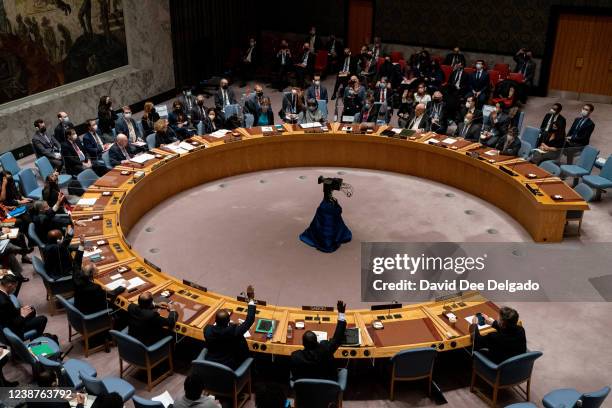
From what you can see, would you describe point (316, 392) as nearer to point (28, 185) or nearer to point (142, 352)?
point (142, 352)

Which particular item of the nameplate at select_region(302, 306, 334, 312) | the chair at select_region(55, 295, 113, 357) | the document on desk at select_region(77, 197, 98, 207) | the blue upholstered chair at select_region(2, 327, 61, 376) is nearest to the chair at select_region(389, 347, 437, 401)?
the nameplate at select_region(302, 306, 334, 312)

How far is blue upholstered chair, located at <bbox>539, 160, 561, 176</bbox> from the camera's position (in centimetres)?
1148

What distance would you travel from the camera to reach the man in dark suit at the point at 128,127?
41.5 feet

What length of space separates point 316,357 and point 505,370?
2.04 metres

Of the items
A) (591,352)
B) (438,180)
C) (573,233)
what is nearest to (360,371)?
(591,352)

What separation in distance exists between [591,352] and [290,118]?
8079 millimetres

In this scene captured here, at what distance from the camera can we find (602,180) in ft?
36.9

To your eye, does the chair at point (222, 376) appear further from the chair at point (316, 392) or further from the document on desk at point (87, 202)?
→ the document on desk at point (87, 202)

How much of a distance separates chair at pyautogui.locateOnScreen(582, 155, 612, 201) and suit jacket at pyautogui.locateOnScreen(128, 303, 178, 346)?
8.02 m

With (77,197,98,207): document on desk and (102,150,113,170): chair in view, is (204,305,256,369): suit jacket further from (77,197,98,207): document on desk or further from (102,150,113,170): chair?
(102,150,113,170): chair

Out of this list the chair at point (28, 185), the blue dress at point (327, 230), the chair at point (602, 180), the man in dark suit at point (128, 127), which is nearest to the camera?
the blue dress at point (327, 230)

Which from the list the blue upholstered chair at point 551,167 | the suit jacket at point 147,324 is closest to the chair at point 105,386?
the suit jacket at point 147,324

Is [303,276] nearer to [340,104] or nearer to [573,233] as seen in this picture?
[573,233]

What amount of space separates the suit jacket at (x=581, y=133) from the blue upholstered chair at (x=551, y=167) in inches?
44.7
